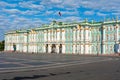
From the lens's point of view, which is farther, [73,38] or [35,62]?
[73,38]

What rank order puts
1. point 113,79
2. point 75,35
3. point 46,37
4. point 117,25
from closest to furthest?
1. point 113,79
2. point 117,25
3. point 75,35
4. point 46,37

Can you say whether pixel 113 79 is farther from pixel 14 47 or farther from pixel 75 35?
pixel 14 47

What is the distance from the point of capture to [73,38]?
368 ft

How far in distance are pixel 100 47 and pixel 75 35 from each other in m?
13.9

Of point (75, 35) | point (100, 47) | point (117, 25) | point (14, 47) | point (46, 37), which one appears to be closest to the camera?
point (117, 25)

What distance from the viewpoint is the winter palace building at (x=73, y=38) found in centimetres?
9956

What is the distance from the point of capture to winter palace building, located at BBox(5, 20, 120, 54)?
327 feet

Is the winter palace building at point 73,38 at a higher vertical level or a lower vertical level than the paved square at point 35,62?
higher

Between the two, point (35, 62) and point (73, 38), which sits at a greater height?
point (73, 38)

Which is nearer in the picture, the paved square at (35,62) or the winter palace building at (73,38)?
the paved square at (35,62)

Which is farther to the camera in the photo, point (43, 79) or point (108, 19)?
point (108, 19)

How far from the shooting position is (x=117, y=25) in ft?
315

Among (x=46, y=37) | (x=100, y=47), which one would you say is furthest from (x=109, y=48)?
(x=46, y=37)

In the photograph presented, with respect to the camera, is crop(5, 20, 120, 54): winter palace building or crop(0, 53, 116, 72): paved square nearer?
crop(0, 53, 116, 72): paved square
